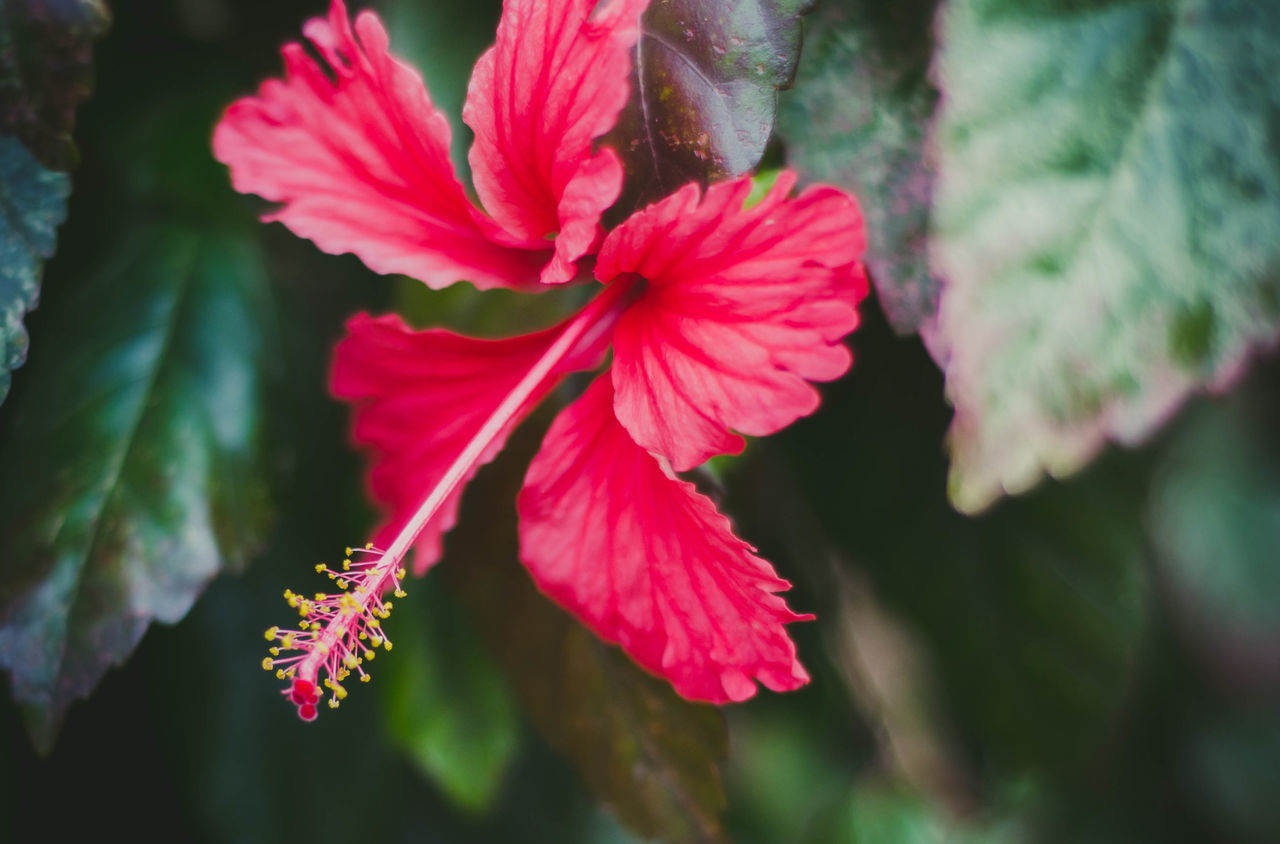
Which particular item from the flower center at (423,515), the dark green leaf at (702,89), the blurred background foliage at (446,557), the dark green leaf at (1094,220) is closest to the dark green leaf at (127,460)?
the blurred background foliage at (446,557)

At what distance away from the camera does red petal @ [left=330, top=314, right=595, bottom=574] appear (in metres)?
0.50

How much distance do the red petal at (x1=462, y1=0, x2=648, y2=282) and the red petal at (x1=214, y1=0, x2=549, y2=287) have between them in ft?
0.11

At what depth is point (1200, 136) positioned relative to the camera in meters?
0.43

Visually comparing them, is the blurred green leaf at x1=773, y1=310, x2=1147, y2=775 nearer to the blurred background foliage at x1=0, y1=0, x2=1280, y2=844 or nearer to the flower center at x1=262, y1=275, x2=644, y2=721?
the blurred background foliage at x1=0, y1=0, x2=1280, y2=844

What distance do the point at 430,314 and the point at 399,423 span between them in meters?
0.16

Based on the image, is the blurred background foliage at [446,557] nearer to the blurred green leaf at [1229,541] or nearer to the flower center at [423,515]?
the flower center at [423,515]

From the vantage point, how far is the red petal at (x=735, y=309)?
38 cm

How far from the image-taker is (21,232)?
0.48 m

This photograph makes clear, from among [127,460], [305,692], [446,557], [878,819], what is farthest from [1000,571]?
[127,460]

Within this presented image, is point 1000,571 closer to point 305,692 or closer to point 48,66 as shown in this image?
point 305,692

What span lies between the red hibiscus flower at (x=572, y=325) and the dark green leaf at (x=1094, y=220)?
77 millimetres

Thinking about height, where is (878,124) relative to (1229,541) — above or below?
above

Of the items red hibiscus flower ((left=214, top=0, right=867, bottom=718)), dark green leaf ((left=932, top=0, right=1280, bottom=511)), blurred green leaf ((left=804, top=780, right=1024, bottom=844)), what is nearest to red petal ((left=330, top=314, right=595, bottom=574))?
red hibiscus flower ((left=214, top=0, right=867, bottom=718))

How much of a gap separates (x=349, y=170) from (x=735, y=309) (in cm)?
23
